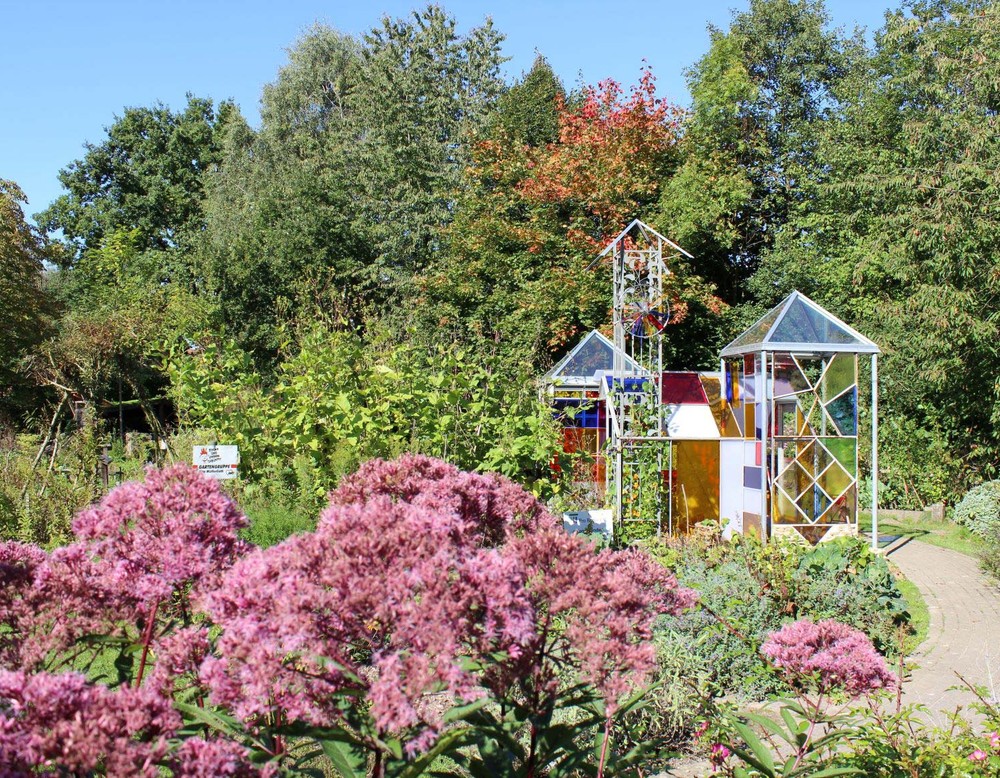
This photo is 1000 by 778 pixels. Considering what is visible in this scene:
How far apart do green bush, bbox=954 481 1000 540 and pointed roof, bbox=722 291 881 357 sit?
275 centimetres

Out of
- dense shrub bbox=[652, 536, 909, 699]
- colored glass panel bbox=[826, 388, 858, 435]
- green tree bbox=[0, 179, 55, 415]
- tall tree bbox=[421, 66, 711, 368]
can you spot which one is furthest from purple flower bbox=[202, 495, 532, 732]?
green tree bbox=[0, 179, 55, 415]

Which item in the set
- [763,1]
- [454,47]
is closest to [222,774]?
[763,1]

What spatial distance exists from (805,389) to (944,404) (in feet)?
15.7

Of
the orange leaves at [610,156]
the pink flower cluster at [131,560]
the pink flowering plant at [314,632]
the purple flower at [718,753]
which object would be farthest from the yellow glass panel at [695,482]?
the pink flower cluster at [131,560]

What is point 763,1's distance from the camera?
18266 millimetres

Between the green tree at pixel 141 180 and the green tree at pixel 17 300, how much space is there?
523 inches

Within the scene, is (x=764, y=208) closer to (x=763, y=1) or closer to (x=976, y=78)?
(x=763, y=1)

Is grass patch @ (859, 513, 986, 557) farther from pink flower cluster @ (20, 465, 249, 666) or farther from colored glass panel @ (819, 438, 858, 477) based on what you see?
pink flower cluster @ (20, 465, 249, 666)

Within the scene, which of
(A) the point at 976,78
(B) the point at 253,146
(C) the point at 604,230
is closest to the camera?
(A) the point at 976,78

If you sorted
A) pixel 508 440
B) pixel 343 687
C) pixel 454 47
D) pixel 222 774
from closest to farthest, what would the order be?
pixel 222 774
pixel 343 687
pixel 508 440
pixel 454 47

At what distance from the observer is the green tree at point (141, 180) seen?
2917 centimetres

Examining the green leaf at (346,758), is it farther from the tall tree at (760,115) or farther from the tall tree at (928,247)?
the tall tree at (760,115)

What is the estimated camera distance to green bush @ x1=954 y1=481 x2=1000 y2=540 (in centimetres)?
1017

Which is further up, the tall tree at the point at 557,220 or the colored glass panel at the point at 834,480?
the tall tree at the point at 557,220
